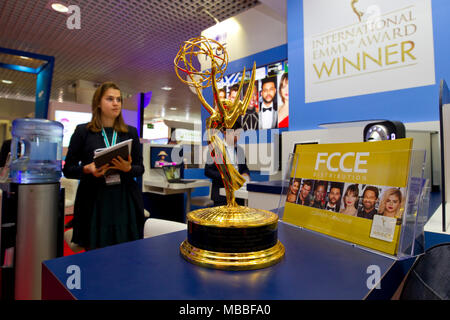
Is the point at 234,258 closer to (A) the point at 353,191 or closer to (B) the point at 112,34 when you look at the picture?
(A) the point at 353,191

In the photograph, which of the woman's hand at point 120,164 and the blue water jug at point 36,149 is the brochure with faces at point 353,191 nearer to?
the woman's hand at point 120,164

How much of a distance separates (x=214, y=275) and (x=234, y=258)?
5 cm

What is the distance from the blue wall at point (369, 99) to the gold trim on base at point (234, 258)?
4.70ft

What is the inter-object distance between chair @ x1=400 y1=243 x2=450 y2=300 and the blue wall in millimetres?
1218

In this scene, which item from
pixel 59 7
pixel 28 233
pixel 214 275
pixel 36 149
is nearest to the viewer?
pixel 214 275

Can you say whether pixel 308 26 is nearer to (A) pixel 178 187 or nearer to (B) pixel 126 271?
(B) pixel 126 271

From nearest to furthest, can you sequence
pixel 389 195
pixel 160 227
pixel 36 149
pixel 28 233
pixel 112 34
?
pixel 389 195 < pixel 160 227 < pixel 28 233 < pixel 36 149 < pixel 112 34

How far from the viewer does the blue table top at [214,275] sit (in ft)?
1.12

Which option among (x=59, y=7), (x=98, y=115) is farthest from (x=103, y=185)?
(x=59, y=7)

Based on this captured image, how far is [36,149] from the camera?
2.16m

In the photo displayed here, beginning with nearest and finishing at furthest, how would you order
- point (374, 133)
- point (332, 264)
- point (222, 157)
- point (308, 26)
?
point (332, 264), point (222, 157), point (374, 133), point (308, 26)

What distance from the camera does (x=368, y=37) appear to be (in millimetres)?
1607
